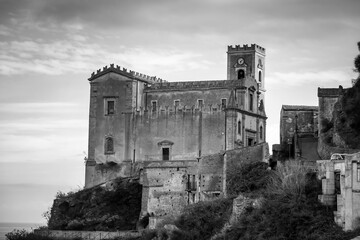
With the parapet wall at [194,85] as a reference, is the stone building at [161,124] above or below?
below

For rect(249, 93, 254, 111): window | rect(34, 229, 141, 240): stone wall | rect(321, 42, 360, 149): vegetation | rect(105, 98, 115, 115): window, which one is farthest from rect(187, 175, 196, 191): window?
rect(105, 98, 115, 115): window

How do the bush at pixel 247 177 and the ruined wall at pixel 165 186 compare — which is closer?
the bush at pixel 247 177

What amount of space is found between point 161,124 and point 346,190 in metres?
23.9

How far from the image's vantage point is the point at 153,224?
2345 inches

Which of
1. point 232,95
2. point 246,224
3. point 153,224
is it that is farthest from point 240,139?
point 246,224

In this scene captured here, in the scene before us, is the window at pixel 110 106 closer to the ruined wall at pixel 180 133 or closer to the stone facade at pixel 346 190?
the ruined wall at pixel 180 133

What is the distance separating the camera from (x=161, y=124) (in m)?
66.2

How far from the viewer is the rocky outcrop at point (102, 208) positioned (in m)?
64.0

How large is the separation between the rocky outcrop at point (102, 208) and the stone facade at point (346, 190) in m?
19.4

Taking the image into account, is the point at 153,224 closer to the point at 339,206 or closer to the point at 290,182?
the point at 290,182

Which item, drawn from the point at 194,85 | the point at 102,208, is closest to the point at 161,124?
the point at 194,85

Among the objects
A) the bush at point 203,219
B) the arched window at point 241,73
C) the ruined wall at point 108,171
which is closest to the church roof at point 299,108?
the arched window at point 241,73

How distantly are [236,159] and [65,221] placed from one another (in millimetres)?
13271

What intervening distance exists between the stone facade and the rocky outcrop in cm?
1941
